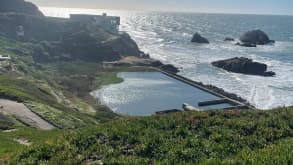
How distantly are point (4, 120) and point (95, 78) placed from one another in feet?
142

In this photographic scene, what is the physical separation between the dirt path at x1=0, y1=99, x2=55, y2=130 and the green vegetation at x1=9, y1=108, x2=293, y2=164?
52.2 feet

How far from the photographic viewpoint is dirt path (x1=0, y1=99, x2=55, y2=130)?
35.5m

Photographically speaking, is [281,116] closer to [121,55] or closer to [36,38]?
[121,55]

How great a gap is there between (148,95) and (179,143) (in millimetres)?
45115

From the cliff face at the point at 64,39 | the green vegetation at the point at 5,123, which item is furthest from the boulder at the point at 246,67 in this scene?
the green vegetation at the point at 5,123

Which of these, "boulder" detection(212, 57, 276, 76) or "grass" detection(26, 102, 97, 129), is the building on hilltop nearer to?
"boulder" detection(212, 57, 276, 76)

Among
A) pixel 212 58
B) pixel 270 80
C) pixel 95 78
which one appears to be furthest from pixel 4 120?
pixel 212 58

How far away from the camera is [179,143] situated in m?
17.6

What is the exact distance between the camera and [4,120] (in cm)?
3431

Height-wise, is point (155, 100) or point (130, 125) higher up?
point (130, 125)

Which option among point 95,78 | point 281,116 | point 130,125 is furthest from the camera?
point 95,78

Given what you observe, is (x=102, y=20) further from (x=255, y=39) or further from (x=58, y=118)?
(x=58, y=118)

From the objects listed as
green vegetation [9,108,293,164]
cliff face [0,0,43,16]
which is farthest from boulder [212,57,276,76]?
cliff face [0,0,43,16]

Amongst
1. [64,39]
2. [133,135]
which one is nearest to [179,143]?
[133,135]
